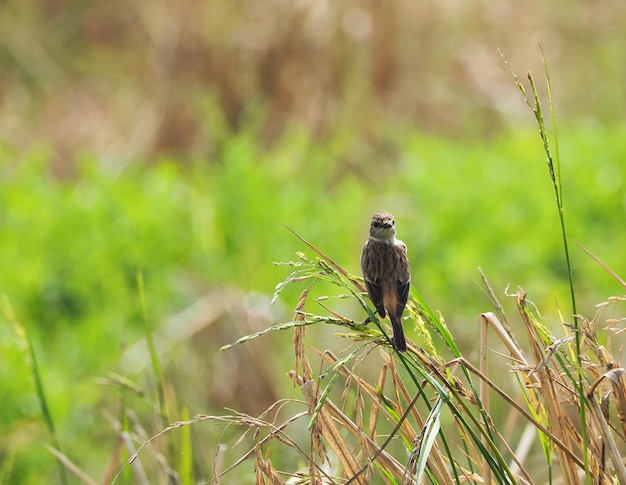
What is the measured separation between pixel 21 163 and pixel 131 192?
1.39m

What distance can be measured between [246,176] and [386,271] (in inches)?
176

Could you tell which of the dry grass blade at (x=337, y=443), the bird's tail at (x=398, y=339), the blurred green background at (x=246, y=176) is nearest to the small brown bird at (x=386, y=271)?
the bird's tail at (x=398, y=339)

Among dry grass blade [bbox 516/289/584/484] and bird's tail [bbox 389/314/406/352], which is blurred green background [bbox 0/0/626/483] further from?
dry grass blade [bbox 516/289/584/484]

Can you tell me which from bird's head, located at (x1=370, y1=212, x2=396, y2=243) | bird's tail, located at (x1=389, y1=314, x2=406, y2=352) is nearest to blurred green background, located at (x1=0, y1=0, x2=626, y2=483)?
bird's head, located at (x1=370, y1=212, x2=396, y2=243)

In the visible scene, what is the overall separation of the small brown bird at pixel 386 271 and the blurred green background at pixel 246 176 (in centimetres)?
55

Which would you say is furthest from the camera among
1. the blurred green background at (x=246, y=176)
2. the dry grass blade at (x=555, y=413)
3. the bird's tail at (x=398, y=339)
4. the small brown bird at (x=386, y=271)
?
the blurred green background at (x=246, y=176)

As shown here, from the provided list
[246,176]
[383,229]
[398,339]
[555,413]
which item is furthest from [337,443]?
[246,176]

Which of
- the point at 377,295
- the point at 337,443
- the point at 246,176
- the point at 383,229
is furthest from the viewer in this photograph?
the point at 246,176

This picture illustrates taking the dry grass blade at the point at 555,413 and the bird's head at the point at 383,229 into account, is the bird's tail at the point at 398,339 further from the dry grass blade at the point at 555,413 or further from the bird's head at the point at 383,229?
the bird's head at the point at 383,229

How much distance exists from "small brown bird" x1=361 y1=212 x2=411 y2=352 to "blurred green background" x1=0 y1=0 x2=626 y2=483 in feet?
1.80

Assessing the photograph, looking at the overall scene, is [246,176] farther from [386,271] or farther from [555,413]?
[555,413]

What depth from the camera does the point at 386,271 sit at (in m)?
2.39

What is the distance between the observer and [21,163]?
827 centimetres

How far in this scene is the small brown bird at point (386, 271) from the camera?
7.59 feet
